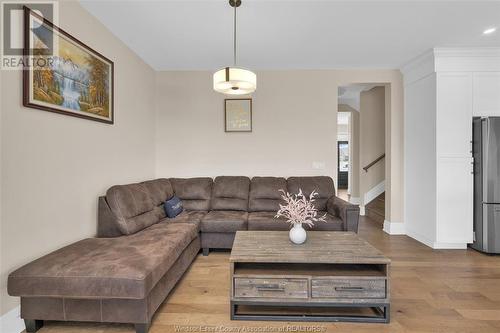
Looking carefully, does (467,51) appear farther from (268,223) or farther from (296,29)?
(268,223)

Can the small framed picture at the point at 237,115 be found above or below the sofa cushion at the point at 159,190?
above

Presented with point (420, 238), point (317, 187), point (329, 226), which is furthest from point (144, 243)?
point (420, 238)

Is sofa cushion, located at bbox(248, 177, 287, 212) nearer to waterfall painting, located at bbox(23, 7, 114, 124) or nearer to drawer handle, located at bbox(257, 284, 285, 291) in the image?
drawer handle, located at bbox(257, 284, 285, 291)

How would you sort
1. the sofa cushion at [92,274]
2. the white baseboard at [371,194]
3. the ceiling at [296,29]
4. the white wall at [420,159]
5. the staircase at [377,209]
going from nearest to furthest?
1. the sofa cushion at [92,274]
2. the ceiling at [296,29]
3. the white wall at [420,159]
4. the staircase at [377,209]
5. the white baseboard at [371,194]

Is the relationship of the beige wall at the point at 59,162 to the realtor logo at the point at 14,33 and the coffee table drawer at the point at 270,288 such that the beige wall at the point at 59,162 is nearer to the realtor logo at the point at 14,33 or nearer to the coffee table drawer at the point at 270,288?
the realtor logo at the point at 14,33

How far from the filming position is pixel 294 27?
2875mm

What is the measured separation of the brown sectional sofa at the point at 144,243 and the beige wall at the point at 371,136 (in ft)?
7.21

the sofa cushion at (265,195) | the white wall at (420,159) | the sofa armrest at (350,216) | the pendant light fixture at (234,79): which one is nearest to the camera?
the pendant light fixture at (234,79)

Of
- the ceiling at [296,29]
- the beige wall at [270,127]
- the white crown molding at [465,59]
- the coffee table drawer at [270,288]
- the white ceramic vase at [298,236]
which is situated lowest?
the coffee table drawer at [270,288]

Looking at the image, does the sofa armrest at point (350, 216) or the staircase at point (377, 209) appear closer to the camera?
the sofa armrest at point (350, 216)

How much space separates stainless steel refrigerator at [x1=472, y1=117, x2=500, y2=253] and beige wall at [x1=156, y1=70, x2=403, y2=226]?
3.43 ft

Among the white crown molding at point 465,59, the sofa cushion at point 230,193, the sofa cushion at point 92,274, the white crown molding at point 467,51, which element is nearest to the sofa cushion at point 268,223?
the sofa cushion at point 230,193

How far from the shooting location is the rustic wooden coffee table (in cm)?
191

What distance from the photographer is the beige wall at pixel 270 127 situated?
A: 4266 mm
